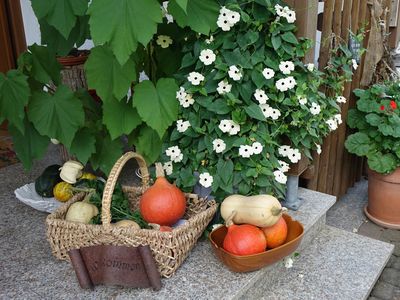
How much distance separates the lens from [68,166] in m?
1.98

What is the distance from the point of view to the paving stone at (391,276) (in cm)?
216

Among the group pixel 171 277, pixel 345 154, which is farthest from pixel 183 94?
pixel 345 154

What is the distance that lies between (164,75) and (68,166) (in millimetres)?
635

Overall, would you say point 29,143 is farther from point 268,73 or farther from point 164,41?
point 268,73

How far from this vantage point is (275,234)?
5.17ft

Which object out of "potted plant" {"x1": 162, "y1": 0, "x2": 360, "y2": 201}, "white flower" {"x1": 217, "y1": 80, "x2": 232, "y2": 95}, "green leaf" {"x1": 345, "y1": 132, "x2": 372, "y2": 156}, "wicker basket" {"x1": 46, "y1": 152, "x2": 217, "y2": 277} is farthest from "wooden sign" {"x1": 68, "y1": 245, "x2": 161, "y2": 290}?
"green leaf" {"x1": 345, "y1": 132, "x2": 372, "y2": 156}

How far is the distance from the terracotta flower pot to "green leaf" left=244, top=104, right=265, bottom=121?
50.1 inches

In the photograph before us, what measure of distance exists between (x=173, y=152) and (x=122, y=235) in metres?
0.53

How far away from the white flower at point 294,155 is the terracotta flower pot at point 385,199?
952mm

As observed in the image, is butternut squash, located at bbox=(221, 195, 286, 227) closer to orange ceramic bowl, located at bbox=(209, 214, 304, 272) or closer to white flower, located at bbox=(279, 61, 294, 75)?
orange ceramic bowl, located at bbox=(209, 214, 304, 272)

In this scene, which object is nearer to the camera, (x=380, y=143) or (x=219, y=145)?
(x=219, y=145)

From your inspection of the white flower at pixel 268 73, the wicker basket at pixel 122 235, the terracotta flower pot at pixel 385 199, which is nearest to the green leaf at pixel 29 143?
the wicker basket at pixel 122 235

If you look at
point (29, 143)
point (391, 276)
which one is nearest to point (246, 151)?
point (29, 143)

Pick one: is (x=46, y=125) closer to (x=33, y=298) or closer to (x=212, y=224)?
(x=33, y=298)
